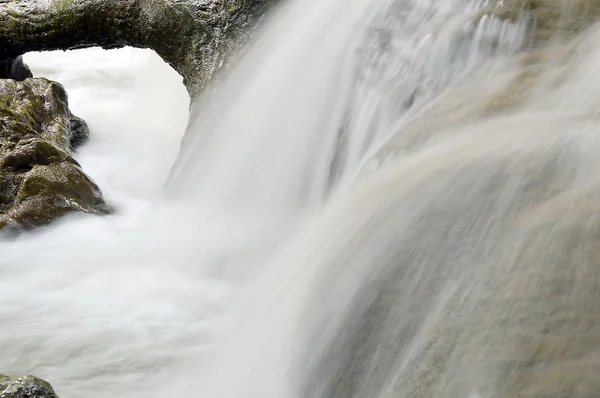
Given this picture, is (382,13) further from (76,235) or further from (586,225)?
(586,225)

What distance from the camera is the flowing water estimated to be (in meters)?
2.32

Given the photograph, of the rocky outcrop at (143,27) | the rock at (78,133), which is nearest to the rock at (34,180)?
the rocky outcrop at (143,27)

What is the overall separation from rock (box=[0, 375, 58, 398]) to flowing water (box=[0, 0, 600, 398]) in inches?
32.3

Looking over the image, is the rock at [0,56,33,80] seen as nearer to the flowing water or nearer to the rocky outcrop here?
the rocky outcrop

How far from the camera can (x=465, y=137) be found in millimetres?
3461

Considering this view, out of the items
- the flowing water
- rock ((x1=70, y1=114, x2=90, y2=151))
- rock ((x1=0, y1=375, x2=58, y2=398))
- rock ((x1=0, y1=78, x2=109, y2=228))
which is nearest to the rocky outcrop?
the flowing water

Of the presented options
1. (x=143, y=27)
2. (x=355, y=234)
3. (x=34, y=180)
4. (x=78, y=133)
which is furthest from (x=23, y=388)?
(x=78, y=133)

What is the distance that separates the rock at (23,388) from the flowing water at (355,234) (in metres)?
0.82

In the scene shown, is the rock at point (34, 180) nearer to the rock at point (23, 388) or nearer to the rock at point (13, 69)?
the rock at point (13, 69)

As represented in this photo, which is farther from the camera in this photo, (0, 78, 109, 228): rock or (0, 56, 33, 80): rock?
(0, 56, 33, 80): rock

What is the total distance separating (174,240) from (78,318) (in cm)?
113

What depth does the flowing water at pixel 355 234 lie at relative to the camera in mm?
2324

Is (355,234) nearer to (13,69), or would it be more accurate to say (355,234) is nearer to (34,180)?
(34,180)

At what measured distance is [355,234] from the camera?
3096 mm
